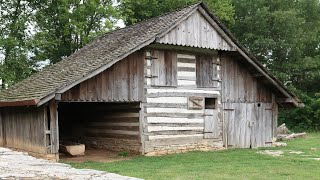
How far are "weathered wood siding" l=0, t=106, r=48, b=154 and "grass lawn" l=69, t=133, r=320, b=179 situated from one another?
168 centimetres

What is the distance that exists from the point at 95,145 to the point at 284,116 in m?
20.2

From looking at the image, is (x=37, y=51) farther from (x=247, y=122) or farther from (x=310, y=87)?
(x=310, y=87)

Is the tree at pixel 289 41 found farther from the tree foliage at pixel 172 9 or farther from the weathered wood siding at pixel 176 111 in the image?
the weathered wood siding at pixel 176 111

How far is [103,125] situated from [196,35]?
18.6 ft

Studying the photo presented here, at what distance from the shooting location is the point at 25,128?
1574 centimetres

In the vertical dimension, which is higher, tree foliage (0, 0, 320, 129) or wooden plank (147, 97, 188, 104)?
tree foliage (0, 0, 320, 129)

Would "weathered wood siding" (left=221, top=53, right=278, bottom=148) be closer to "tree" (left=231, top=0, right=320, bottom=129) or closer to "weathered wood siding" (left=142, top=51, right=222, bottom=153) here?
"weathered wood siding" (left=142, top=51, right=222, bottom=153)

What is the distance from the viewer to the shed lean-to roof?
14138 mm

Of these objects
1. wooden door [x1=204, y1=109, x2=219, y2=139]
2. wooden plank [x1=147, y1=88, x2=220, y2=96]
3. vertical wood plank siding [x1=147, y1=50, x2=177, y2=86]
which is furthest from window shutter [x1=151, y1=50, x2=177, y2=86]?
wooden door [x1=204, y1=109, x2=219, y2=139]

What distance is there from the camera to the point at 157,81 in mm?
16641

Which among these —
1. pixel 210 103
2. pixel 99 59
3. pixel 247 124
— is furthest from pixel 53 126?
pixel 247 124

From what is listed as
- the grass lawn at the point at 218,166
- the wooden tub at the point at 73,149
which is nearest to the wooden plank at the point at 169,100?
the grass lawn at the point at 218,166

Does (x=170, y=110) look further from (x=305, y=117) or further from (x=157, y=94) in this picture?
(x=305, y=117)

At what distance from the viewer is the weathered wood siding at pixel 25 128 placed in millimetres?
14523
